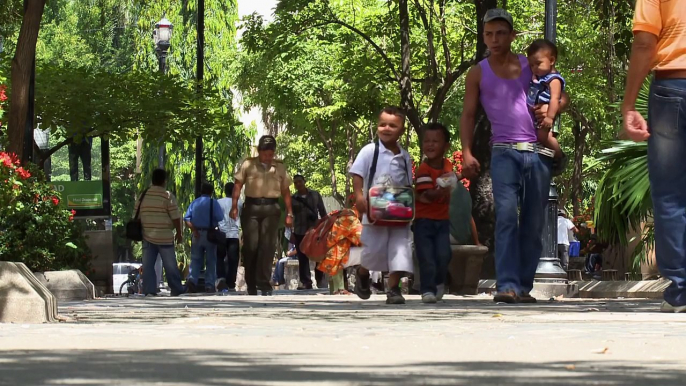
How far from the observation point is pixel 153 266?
20.5 metres

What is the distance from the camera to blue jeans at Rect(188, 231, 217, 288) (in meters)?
23.0

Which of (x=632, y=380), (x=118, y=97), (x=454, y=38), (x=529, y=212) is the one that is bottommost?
(x=632, y=380)

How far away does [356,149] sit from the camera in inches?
2235

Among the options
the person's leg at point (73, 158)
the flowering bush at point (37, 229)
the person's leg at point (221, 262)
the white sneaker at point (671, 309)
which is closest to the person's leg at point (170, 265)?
the flowering bush at point (37, 229)

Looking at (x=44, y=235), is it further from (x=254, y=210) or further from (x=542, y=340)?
(x=542, y=340)

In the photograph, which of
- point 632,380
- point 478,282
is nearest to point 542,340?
point 632,380

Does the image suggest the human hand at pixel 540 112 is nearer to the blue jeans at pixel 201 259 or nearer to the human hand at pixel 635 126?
the human hand at pixel 635 126

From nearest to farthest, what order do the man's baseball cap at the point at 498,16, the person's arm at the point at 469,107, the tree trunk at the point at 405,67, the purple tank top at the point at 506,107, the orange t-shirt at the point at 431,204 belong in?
1. the purple tank top at the point at 506,107
2. the person's arm at the point at 469,107
3. the man's baseball cap at the point at 498,16
4. the orange t-shirt at the point at 431,204
5. the tree trunk at the point at 405,67

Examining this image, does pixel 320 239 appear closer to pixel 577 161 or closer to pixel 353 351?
pixel 353 351

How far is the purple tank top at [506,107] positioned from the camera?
1171cm

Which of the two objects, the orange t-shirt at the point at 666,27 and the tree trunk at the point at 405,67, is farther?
the tree trunk at the point at 405,67

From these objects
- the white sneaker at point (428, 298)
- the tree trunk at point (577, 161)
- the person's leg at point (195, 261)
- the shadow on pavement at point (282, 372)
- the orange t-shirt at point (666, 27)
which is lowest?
the shadow on pavement at point (282, 372)

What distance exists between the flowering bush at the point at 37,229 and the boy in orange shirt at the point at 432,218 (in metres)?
5.63

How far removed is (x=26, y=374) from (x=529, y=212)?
7.14m
